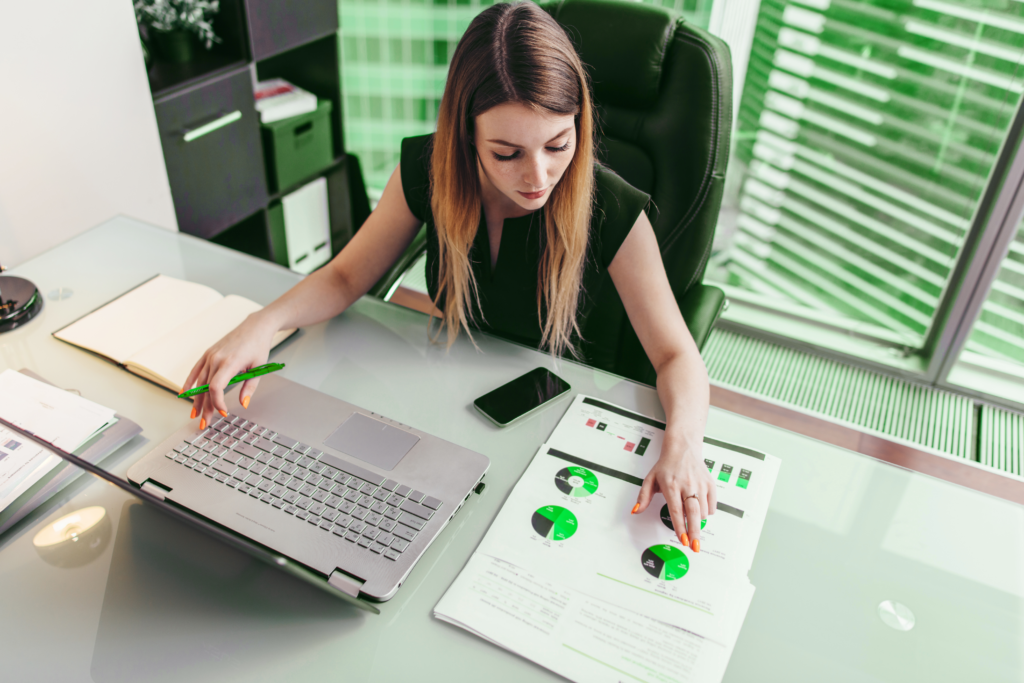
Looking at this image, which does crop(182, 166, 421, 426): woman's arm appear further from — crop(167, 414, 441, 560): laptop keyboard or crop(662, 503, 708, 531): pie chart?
crop(662, 503, 708, 531): pie chart

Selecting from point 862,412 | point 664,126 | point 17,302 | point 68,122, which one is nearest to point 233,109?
point 68,122

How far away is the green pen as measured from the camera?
925 mm

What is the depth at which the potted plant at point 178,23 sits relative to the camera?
5.81 feet

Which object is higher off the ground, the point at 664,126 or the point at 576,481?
the point at 664,126

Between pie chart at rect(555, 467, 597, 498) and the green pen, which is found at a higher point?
the green pen

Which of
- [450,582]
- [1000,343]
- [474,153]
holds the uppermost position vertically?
[474,153]

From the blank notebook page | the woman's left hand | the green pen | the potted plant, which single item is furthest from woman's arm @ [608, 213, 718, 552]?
the potted plant

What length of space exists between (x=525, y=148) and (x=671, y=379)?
397mm

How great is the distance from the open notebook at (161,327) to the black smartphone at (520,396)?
1.25 ft

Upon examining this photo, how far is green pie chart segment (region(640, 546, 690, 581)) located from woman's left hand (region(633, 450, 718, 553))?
0.06 feet

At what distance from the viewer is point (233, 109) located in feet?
6.28

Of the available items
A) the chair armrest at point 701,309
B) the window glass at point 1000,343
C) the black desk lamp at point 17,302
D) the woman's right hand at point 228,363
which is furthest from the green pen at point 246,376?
the window glass at point 1000,343

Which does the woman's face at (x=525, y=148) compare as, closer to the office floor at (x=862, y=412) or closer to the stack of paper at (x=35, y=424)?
the stack of paper at (x=35, y=424)

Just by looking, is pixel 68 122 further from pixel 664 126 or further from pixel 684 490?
pixel 684 490
